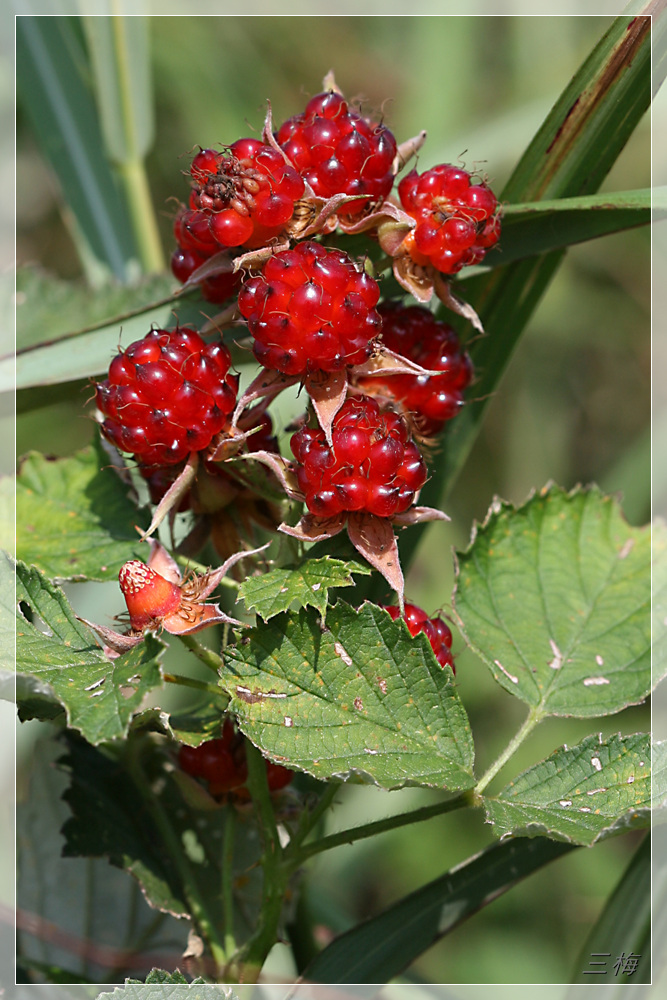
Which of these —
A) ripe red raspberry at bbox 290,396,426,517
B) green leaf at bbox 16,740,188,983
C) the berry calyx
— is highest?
ripe red raspberry at bbox 290,396,426,517

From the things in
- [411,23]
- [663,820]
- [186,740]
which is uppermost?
[411,23]

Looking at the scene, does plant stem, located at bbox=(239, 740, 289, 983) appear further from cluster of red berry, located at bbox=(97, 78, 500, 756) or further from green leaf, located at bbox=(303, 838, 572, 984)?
cluster of red berry, located at bbox=(97, 78, 500, 756)

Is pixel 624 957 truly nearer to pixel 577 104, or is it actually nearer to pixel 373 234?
pixel 373 234

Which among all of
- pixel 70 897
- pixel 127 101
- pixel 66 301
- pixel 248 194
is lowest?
pixel 70 897

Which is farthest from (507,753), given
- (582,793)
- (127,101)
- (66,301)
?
(127,101)

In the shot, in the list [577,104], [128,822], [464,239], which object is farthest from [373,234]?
[128,822]

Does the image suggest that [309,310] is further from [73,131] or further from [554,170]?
[73,131]

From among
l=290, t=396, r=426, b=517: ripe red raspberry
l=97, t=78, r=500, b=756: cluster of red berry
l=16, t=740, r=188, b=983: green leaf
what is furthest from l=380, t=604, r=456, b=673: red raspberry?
l=16, t=740, r=188, b=983: green leaf
